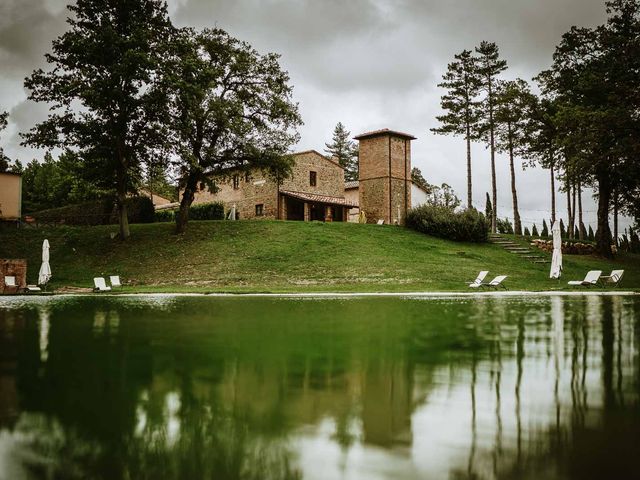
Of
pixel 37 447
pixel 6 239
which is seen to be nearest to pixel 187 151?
pixel 6 239

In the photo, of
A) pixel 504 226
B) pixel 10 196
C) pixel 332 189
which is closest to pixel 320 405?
pixel 10 196

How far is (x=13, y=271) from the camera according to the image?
22.9 m

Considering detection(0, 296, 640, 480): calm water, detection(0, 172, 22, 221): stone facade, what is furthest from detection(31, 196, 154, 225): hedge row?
detection(0, 296, 640, 480): calm water

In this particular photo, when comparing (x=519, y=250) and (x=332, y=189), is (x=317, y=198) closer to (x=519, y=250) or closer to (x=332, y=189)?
(x=332, y=189)

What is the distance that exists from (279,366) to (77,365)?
2411 millimetres

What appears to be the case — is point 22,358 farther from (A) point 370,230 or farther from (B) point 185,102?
(A) point 370,230

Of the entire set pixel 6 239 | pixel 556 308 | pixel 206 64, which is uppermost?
pixel 206 64

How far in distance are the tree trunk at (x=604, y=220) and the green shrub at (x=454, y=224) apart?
7974 millimetres

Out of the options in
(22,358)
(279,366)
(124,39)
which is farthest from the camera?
(124,39)

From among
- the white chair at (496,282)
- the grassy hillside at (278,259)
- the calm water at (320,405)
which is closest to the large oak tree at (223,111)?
the grassy hillside at (278,259)

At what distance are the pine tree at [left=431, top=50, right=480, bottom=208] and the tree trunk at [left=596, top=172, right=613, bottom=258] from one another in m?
14.3

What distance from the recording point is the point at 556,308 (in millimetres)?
14266

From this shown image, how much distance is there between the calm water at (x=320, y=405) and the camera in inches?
122

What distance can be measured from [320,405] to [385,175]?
43.0m
